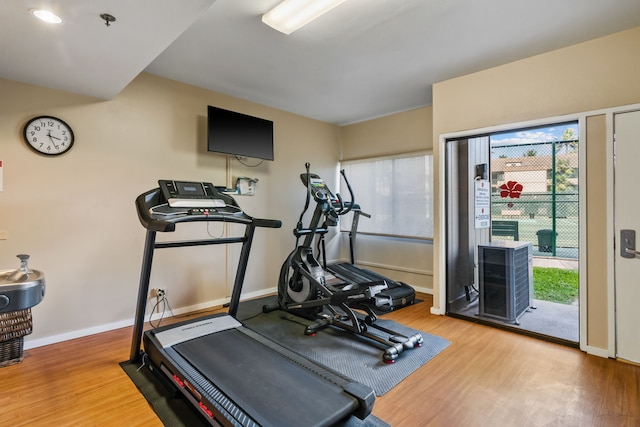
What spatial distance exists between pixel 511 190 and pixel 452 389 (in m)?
2.20

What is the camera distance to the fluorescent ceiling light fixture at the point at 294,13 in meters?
2.23

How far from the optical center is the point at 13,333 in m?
2.58

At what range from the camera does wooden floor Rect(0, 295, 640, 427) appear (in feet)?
6.44

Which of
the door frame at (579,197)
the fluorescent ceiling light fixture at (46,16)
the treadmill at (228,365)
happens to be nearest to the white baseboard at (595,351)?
the door frame at (579,197)

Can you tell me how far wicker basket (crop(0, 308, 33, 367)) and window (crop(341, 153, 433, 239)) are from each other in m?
4.28

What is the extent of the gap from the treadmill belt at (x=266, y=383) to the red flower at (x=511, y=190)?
2765 mm

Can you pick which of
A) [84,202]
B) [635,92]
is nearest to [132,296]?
[84,202]

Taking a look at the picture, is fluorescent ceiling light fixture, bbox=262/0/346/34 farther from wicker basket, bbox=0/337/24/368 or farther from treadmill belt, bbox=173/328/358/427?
wicker basket, bbox=0/337/24/368

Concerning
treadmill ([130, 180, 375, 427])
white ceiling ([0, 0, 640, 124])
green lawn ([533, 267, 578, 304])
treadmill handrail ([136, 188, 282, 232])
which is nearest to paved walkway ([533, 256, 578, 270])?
green lawn ([533, 267, 578, 304])

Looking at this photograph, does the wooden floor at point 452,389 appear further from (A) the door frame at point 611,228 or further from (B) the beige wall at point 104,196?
(B) the beige wall at point 104,196

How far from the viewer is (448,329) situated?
11.0 ft

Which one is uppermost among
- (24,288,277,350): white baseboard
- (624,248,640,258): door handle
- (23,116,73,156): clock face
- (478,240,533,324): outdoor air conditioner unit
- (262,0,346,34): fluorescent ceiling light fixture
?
(262,0,346,34): fluorescent ceiling light fixture

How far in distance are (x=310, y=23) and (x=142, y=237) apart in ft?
9.07

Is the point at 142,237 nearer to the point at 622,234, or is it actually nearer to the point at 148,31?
the point at 148,31
